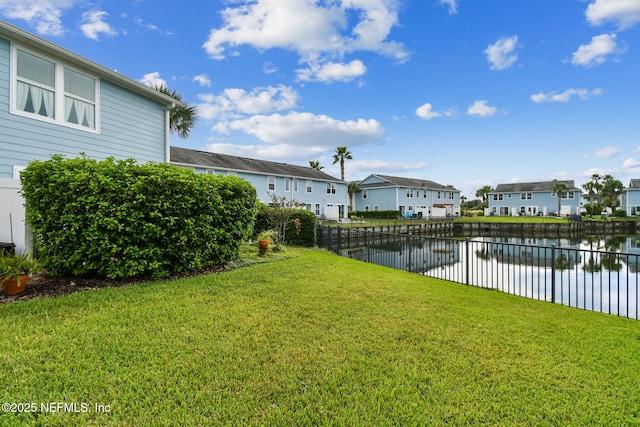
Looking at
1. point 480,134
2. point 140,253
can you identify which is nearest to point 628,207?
point 480,134

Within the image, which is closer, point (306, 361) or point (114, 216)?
point (306, 361)

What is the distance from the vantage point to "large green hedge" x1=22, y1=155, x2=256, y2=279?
16.4 ft

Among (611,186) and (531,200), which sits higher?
(611,186)

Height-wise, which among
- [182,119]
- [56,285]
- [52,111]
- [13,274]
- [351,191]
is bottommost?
[56,285]

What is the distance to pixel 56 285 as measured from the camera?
4.99 m

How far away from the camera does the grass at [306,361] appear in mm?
2258

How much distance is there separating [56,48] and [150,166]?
4.88m

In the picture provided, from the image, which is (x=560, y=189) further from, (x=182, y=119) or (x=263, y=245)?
(x=263, y=245)

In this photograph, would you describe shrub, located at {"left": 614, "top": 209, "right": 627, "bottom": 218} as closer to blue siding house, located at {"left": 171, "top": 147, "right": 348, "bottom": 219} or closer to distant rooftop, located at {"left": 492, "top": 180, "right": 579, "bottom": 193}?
distant rooftop, located at {"left": 492, "top": 180, "right": 579, "bottom": 193}

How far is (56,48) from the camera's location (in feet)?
24.2

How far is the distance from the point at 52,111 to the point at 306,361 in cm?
923

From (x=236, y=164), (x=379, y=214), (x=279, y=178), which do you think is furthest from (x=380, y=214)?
(x=236, y=164)

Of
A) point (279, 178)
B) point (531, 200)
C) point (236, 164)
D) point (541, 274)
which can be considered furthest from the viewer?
point (531, 200)

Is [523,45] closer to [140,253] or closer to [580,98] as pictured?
[580,98]
